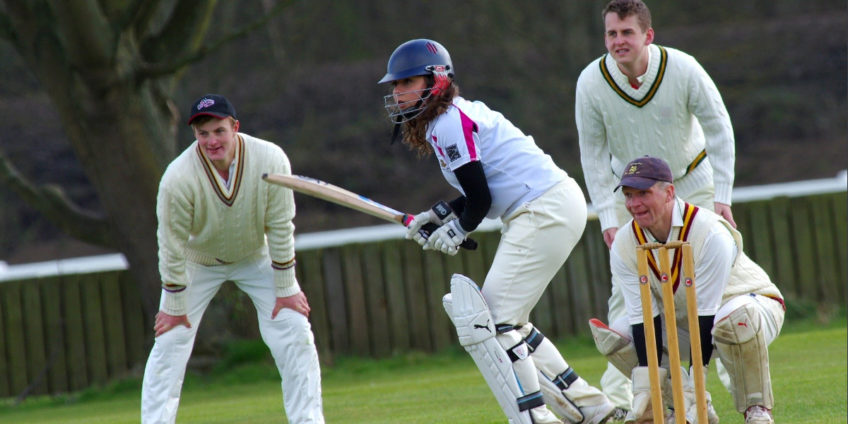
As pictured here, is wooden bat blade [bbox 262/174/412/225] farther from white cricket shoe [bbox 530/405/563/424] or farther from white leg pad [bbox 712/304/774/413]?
white leg pad [bbox 712/304/774/413]

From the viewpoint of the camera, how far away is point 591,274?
12.4m

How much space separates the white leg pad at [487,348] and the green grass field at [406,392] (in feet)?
3.14

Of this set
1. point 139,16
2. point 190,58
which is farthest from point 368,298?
point 139,16

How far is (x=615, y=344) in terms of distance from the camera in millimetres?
5504

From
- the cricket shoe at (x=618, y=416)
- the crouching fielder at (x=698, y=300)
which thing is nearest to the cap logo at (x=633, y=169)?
the crouching fielder at (x=698, y=300)

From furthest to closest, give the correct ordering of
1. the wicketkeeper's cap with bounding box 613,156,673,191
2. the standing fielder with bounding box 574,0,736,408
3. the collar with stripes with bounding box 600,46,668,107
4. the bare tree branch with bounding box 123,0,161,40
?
the bare tree branch with bounding box 123,0,161,40
the collar with stripes with bounding box 600,46,668,107
the standing fielder with bounding box 574,0,736,408
the wicketkeeper's cap with bounding box 613,156,673,191

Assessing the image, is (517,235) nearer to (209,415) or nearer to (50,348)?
(209,415)

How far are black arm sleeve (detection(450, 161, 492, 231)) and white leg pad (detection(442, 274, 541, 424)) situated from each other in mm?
268

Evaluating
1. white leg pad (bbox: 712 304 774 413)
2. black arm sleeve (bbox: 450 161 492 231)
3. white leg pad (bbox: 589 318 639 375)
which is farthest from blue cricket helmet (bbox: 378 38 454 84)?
white leg pad (bbox: 712 304 774 413)

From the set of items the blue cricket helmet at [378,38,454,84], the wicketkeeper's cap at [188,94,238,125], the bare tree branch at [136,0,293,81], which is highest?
the bare tree branch at [136,0,293,81]

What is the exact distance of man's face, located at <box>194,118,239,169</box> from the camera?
19.1 feet

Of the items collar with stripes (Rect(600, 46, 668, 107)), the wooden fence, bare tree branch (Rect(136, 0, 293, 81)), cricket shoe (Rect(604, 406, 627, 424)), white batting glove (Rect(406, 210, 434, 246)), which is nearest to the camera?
white batting glove (Rect(406, 210, 434, 246))

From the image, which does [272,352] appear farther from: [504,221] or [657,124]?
[657,124]

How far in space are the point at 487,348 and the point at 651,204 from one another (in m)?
0.98
